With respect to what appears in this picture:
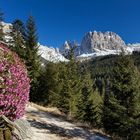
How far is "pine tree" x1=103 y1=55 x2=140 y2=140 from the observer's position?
26.5 meters

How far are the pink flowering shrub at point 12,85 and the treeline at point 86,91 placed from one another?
12.5m

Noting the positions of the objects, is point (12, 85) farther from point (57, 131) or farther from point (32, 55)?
point (32, 55)

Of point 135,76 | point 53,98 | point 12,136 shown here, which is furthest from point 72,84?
point 12,136

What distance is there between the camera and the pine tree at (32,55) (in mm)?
43156

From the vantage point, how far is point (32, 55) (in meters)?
44.4

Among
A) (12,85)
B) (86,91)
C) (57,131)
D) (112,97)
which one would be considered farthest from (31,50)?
(12,85)

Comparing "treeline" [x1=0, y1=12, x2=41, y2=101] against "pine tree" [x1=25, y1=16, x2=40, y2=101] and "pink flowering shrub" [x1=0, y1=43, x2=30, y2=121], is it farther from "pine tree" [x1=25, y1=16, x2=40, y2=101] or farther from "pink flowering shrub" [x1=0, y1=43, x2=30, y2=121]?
"pink flowering shrub" [x1=0, y1=43, x2=30, y2=121]

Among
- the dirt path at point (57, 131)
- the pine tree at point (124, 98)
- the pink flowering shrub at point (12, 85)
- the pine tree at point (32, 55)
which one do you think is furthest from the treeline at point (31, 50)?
the pink flowering shrub at point (12, 85)

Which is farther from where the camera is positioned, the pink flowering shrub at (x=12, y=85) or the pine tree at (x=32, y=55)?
the pine tree at (x=32, y=55)

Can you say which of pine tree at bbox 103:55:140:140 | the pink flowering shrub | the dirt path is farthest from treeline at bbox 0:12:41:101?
the pink flowering shrub

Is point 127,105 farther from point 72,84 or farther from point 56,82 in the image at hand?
point 56,82

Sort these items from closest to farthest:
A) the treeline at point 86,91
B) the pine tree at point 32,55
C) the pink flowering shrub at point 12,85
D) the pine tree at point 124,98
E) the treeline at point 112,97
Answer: the pink flowering shrub at point 12,85 → the pine tree at point 124,98 → the treeline at point 112,97 → the treeline at point 86,91 → the pine tree at point 32,55

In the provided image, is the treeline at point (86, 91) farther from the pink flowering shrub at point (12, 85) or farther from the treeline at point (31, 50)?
the pink flowering shrub at point (12, 85)

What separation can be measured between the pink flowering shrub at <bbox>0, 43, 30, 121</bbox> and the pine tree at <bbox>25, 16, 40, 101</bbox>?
29.0 meters
